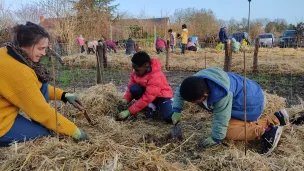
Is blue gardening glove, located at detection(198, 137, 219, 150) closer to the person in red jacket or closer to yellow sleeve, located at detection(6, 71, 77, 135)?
the person in red jacket

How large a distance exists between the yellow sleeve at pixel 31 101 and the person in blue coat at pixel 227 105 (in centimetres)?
108

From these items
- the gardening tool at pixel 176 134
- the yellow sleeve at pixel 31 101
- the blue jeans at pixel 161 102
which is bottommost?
the gardening tool at pixel 176 134

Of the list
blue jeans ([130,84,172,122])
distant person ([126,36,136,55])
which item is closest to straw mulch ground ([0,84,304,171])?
blue jeans ([130,84,172,122])

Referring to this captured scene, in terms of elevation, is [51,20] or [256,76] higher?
[51,20]

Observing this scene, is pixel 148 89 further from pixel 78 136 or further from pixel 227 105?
pixel 78 136

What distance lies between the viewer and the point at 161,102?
3.85m

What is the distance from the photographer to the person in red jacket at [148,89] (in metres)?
3.67

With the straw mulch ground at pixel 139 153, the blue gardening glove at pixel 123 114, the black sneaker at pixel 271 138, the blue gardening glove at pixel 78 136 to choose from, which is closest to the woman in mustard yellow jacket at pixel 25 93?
the blue gardening glove at pixel 78 136

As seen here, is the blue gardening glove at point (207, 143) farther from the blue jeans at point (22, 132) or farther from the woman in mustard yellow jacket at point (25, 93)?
the blue jeans at point (22, 132)

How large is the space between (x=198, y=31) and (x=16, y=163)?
26.4m

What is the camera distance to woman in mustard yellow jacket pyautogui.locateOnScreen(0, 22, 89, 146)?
227 centimetres

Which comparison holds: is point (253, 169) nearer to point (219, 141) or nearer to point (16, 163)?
point (219, 141)

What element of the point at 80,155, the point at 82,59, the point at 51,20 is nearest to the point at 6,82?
the point at 80,155

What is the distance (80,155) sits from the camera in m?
1.96
